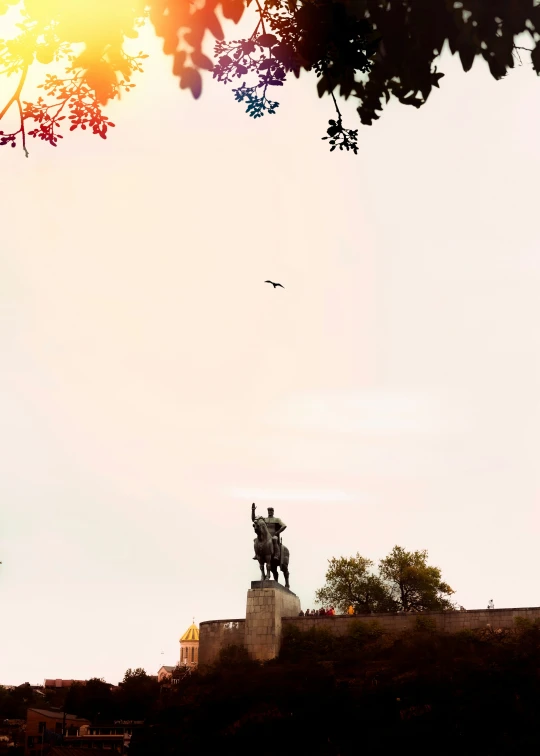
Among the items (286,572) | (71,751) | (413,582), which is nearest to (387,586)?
(413,582)

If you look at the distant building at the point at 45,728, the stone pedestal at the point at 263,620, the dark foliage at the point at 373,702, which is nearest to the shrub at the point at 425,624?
the dark foliage at the point at 373,702

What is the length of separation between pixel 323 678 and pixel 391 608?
16.8 meters

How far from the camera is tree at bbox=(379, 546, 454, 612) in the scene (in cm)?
4188

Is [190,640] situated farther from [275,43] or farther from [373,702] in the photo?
[275,43]

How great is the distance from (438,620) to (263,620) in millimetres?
6690

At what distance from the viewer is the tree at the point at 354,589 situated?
42.5 meters

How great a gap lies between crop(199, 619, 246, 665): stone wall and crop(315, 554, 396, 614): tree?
1108cm

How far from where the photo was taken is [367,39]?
12.1 feet

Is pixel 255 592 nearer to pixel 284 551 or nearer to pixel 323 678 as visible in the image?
pixel 284 551

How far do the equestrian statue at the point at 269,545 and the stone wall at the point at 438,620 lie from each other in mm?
Result: 2175

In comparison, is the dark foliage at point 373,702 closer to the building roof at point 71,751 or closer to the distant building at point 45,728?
the building roof at point 71,751

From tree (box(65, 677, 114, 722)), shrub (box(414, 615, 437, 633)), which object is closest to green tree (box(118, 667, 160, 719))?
tree (box(65, 677, 114, 722))

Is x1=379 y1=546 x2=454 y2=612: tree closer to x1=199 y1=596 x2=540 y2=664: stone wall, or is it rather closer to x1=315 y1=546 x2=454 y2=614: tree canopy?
x1=315 y1=546 x2=454 y2=614: tree canopy

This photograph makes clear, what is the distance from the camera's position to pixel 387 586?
142 ft
